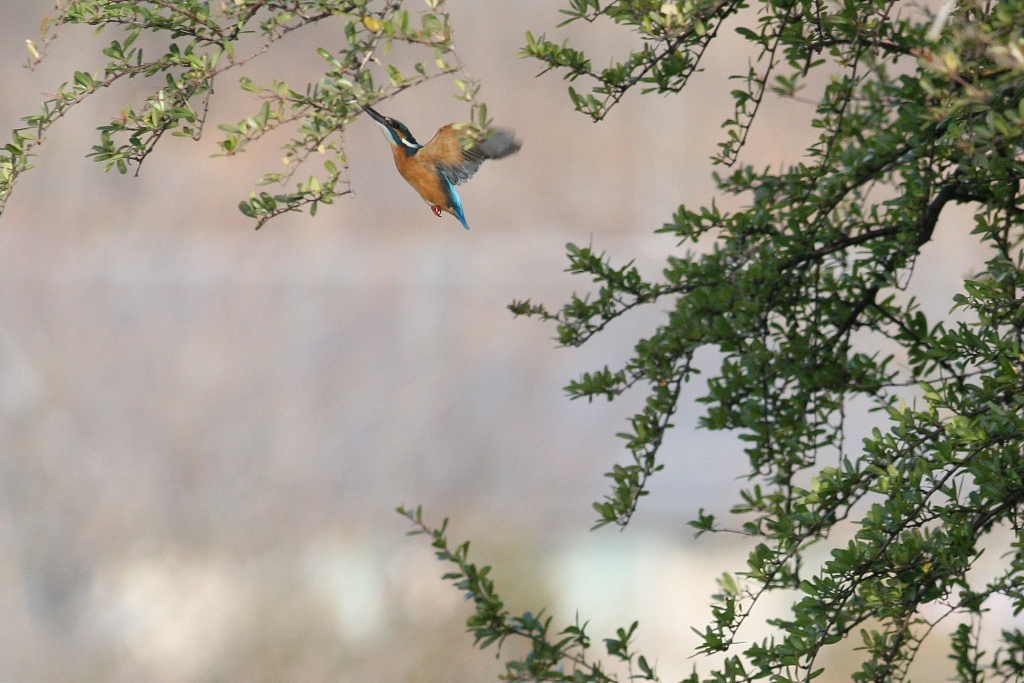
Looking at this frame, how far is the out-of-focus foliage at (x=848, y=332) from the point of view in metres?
0.45

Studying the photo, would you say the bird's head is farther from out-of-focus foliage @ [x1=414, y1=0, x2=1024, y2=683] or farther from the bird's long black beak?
out-of-focus foliage @ [x1=414, y1=0, x2=1024, y2=683]

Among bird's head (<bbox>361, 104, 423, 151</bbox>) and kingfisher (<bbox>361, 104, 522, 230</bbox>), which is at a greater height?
bird's head (<bbox>361, 104, 423, 151</bbox>)

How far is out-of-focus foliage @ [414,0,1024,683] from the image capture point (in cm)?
45

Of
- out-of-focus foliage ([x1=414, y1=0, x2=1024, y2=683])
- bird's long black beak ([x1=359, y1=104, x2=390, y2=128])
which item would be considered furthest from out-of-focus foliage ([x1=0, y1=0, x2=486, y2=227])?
out-of-focus foliage ([x1=414, y1=0, x2=1024, y2=683])

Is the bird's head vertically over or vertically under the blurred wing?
over

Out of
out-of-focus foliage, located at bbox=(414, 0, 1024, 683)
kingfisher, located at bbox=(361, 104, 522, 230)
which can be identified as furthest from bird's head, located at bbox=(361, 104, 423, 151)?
out-of-focus foliage, located at bbox=(414, 0, 1024, 683)

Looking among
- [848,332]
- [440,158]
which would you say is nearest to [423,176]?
[440,158]

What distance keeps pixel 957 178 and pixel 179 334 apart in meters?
1.36

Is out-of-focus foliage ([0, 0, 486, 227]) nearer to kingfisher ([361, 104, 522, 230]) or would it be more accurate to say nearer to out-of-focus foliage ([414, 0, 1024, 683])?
kingfisher ([361, 104, 522, 230])

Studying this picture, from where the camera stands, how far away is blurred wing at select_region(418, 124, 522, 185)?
388 mm

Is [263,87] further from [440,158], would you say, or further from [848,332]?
[848,332]

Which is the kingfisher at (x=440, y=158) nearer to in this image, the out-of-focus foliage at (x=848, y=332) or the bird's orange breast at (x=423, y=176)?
the bird's orange breast at (x=423, y=176)

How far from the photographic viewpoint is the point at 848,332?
63cm

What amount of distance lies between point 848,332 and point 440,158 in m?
0.33
